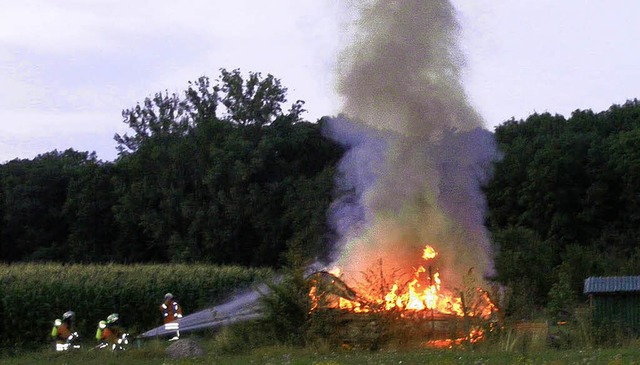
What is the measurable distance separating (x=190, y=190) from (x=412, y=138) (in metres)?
33.7

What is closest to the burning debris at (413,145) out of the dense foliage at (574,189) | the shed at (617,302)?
the shed at (617,302)

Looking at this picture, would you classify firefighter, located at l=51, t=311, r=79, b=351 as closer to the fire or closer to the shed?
the fire

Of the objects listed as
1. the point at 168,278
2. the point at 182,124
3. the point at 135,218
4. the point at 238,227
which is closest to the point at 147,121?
the point at 182,124

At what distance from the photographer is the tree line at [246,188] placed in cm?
5356

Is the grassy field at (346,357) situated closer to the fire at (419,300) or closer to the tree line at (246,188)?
the fire at (419,300)

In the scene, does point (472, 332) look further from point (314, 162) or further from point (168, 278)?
point (314, 162)

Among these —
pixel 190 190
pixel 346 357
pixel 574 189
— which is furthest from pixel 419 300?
pixel 190 190

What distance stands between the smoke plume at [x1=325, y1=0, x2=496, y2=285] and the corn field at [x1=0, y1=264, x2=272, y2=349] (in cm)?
714

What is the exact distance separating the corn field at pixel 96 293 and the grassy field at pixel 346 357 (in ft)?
30.6

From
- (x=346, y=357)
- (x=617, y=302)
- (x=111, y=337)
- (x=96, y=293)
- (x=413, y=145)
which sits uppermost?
A: (x=413, y=145)

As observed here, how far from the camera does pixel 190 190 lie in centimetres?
6059

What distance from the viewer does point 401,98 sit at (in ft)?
94.1

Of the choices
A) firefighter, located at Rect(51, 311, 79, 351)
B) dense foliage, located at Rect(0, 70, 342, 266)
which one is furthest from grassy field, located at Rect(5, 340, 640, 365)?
dense foliage, located at Rect(0, 70, 342, 266)

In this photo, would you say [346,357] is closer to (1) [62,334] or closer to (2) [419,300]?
(2) [419,300]
